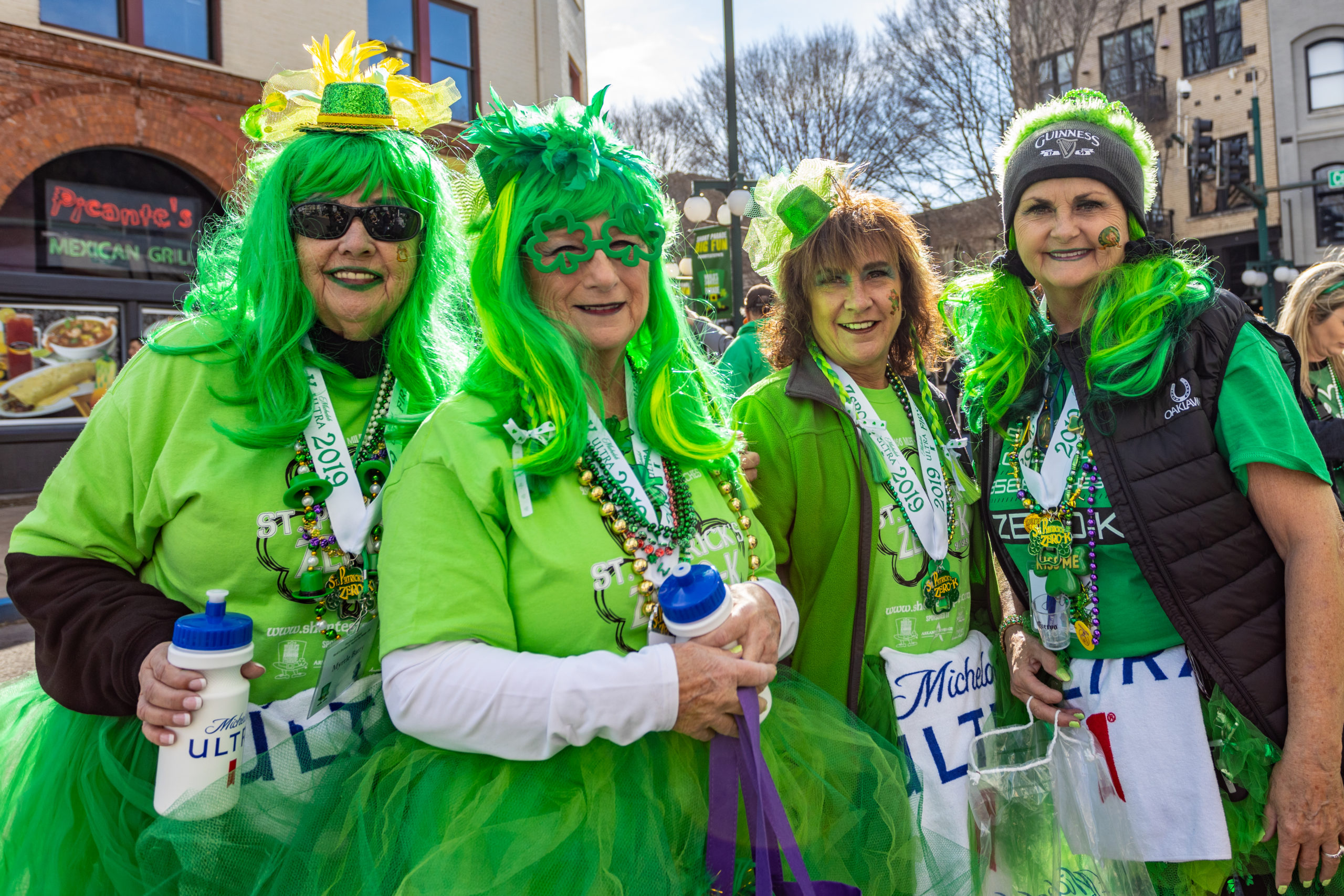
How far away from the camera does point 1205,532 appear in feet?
6.67

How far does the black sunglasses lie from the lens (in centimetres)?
200

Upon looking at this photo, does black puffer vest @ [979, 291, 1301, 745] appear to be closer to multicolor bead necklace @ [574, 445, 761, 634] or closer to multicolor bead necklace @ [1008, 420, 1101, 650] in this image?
multicolor bead necklace @ [1008, 420, 1101, 650]

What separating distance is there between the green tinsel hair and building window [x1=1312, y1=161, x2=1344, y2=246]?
90.0 ft

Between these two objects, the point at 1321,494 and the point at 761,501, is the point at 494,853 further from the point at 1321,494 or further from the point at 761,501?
the point at 1321,494

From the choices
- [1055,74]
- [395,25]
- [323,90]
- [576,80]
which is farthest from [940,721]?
[1055,74]

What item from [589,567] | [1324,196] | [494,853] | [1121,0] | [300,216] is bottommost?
[494,853]

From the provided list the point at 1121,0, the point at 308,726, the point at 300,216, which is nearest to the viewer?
the point at 308,726

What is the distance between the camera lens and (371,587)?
191 cm

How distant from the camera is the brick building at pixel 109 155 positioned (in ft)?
33.2

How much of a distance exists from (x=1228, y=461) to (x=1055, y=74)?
69.3 ft

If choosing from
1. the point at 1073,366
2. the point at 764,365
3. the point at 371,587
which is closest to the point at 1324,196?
the point at 764,365

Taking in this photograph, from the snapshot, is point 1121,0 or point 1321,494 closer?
point 1321,494

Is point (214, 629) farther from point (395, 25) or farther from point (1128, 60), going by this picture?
point (1128, 60)

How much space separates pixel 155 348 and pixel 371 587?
715mm
